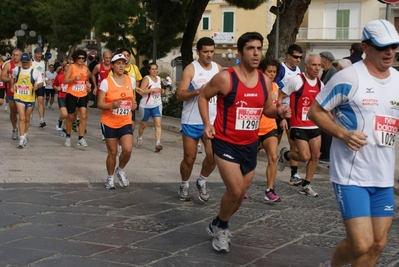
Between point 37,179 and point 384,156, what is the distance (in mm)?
6542

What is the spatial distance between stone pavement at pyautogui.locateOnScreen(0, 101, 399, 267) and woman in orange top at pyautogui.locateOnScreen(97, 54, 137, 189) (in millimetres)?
336

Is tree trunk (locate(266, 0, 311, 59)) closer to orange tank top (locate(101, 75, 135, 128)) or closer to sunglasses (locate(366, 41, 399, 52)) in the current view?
orange tank top (locate(101, 75, 135, 128))

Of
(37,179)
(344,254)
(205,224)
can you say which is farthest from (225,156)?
(37,179)

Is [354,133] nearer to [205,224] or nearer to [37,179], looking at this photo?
[205,224]

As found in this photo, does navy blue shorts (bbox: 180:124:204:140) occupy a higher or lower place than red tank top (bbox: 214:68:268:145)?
lower

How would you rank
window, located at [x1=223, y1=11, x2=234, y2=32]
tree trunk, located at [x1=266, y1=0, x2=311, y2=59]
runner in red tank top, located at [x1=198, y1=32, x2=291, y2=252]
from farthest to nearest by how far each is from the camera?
window, located at [x1=223, y1=11, x2=234, y2=32] → tree trunk, located at [x1=266, y1=0, x2=311, y2=59] → runner in red tank top, located at [x1=198, y1=32, x2=291, y2=252]

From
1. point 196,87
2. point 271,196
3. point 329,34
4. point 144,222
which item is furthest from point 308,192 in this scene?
point 329,34

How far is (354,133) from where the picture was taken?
5.05 metres

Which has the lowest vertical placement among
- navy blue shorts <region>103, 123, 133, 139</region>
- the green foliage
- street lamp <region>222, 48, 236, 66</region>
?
street lamp <region>222, 48, 236, 66</region>

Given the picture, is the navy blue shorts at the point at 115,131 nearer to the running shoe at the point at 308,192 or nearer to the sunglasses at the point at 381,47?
the running shoe at the point at 308,192

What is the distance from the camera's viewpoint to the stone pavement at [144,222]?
6566mm

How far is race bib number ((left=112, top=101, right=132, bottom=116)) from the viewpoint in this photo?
33.4 feet

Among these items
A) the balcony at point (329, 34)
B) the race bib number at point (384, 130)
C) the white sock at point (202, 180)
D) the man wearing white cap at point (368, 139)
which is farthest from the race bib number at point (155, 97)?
the balcony at point (329, 34)

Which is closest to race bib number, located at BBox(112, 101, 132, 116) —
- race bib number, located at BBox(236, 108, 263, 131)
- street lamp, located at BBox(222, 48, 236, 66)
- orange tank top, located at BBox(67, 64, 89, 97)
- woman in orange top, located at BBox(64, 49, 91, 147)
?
race bib number, located at BBox(236, 108, 263, 131)
